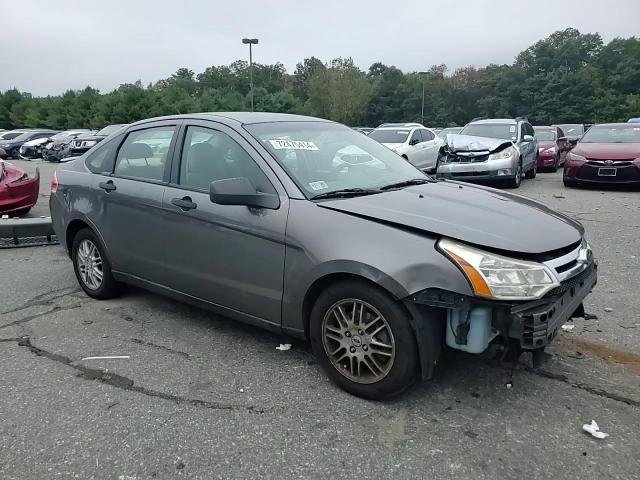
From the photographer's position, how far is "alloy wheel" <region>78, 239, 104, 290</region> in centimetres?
481

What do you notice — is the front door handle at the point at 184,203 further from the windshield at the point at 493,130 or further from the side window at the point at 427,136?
the side window at the point at 427,136

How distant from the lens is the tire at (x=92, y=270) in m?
4.73

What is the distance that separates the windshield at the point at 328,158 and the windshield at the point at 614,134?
9.88 m

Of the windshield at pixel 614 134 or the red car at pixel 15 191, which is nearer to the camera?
the red car at pixel 15 191

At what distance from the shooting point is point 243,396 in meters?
3.17

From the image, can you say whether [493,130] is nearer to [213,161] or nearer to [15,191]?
[15,191]

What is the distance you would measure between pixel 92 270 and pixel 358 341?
2.92 meters

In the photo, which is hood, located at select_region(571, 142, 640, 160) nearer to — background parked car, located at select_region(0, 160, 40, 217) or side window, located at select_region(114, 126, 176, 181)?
side window, located at select_region(114, 126, 176, 181)

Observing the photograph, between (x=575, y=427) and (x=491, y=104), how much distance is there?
83.3 m

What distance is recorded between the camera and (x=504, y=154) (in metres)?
12.1

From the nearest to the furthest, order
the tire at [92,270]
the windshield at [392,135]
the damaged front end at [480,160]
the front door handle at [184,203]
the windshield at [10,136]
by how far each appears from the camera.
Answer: the front door handle at [184,203]
the tire at [92,270]
the damaged front end at [480,160]
the windshield at [392,135]
the windshield at [10,136]

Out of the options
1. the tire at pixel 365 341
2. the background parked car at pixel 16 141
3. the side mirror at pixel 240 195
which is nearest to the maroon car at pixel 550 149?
the side mirror at pixel 240 195

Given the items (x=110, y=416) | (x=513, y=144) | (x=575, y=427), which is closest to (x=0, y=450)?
(x=110, y=416)

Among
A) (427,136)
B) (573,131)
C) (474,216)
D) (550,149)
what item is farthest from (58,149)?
(474,216)
